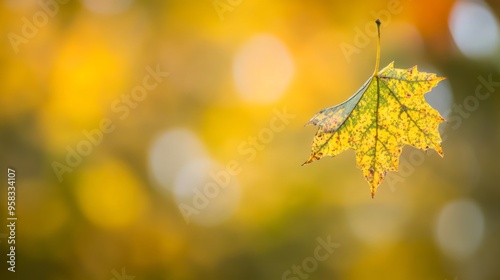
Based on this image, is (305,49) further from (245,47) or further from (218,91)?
(218,91)

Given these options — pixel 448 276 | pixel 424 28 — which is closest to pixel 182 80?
pixel 424 28

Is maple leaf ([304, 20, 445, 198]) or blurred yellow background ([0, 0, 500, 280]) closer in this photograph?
maple leaf ([304, 20, 445, 198])

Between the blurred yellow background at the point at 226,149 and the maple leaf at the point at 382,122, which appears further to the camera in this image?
the blurred yellow background at the point at 226,149

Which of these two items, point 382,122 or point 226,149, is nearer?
point 382,122

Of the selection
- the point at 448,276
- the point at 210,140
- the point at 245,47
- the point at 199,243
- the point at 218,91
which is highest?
the point at 245,47
